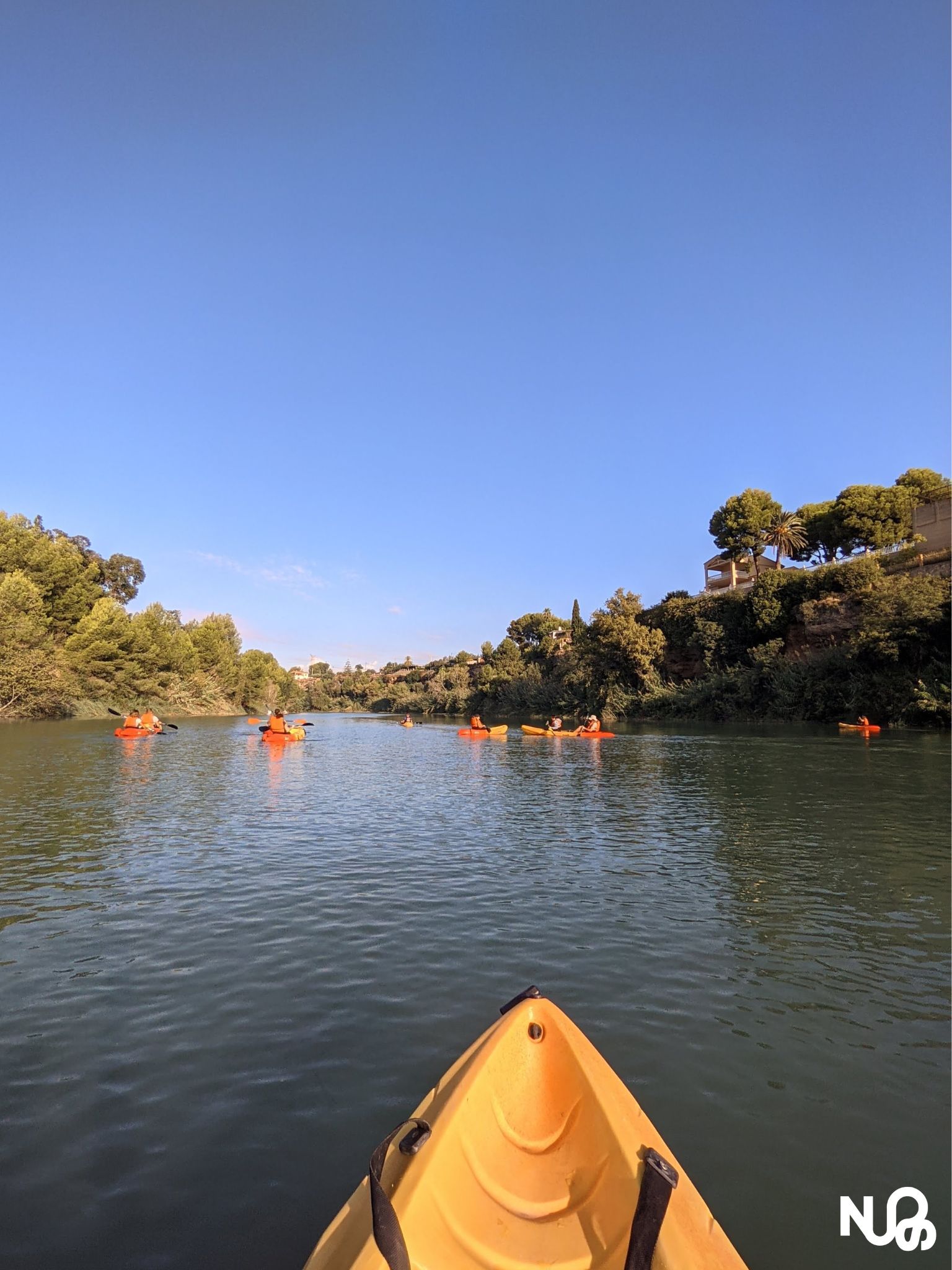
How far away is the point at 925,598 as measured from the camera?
36.7 m

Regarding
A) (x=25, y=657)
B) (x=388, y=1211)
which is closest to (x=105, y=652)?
(x=25, y=657)

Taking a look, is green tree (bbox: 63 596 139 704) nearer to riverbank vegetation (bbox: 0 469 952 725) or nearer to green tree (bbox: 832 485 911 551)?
riverbank vegetation (bbox: 0 469 952 725)

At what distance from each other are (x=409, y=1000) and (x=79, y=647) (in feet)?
181

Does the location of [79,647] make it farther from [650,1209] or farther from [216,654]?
[650,1209]

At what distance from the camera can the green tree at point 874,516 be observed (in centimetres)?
5550

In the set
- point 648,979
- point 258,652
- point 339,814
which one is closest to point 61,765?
point 339,814

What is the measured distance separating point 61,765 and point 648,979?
824 inches

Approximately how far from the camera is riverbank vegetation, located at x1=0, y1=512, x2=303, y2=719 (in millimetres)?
45000

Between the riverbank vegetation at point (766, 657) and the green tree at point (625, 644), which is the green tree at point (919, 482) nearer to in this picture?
the riverbank vegetation at point (766, 657)

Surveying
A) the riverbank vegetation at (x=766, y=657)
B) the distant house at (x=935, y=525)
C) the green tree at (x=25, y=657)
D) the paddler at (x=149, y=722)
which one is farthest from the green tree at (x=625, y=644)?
the green tree at (x=25, y=657)

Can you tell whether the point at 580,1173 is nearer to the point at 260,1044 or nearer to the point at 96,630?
the point at 260,1044

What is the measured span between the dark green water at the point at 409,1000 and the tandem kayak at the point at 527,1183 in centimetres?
79

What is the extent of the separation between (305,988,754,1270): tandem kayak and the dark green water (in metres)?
0.79

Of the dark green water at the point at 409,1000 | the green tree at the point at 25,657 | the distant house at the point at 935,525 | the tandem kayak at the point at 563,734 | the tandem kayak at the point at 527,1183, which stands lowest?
the dark green water at the point at 409,1000
